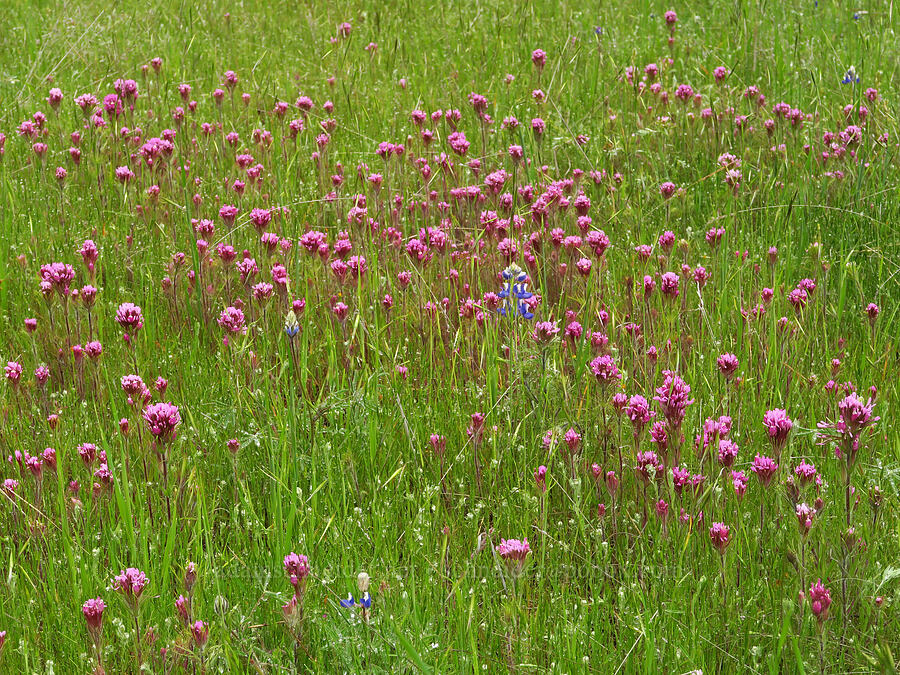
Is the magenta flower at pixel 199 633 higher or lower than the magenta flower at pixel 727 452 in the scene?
lower

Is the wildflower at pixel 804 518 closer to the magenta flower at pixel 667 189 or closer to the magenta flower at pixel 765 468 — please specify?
the magenta flower at pixel 765 468

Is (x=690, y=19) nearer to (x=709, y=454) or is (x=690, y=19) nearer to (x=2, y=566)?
(x=709, y=454)

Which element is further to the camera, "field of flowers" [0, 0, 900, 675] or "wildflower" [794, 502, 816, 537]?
"field of flowers" [0, 0, 900, 675]

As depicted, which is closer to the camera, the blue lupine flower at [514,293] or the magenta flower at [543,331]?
the magenta flower at [543,331]

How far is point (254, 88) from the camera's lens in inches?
229

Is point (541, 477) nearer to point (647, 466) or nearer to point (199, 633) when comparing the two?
point (647, 466)

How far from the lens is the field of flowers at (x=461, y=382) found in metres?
2.02

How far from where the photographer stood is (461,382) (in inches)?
120

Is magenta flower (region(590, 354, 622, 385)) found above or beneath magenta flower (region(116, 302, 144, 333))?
beneath

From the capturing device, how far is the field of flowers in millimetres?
2023

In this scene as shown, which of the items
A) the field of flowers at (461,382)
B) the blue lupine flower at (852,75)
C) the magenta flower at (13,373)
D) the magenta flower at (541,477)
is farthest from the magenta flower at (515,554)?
the blue lupine flower at (852,75)

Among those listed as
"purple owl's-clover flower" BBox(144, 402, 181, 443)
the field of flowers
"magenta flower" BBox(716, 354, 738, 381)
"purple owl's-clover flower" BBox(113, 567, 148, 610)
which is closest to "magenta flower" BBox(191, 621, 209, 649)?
the field of flowers

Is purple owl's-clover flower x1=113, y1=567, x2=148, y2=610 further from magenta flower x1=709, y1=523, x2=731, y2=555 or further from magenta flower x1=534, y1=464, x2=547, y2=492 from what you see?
magenta flower x1=709, y1=523, x2=731, y2=555

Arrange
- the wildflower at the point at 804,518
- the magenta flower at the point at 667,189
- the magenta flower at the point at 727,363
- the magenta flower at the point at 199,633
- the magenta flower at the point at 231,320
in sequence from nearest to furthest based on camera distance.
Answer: the magenta flower at the point at 199,633 → the wildflower at the point at 804,518 → the magenta flower at the point at 727,363 → the magenta flower at the point at 231,320 → the magenta flower at the point at 667,189
